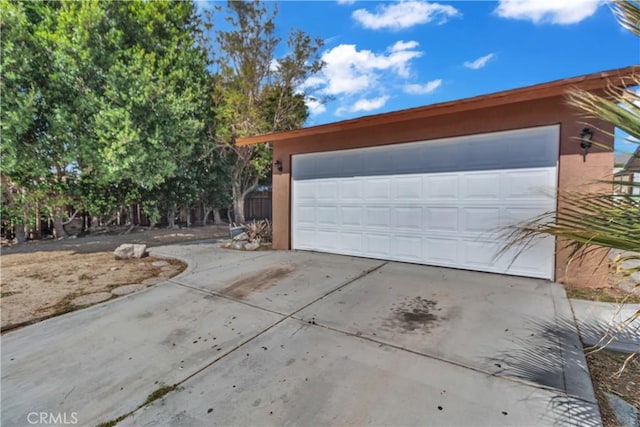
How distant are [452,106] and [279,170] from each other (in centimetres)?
416

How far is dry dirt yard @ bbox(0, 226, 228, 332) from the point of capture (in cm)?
380

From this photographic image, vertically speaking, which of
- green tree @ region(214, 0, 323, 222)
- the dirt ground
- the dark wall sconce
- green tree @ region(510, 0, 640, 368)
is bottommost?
the dirt ground

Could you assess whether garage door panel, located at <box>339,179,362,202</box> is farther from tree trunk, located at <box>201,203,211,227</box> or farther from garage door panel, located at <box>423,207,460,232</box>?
tree trunk, located at <box>201,203,211,227</box>

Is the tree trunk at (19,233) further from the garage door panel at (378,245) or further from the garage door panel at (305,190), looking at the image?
the garage door panel at (378,245)

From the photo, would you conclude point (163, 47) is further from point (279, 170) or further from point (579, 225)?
point (579, 225)

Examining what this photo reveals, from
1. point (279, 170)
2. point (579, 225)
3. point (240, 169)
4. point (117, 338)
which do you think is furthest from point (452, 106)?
point (240, 169)

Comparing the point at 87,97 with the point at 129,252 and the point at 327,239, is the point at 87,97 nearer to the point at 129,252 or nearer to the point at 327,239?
the point at 129,252

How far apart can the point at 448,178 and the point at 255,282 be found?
372 cm

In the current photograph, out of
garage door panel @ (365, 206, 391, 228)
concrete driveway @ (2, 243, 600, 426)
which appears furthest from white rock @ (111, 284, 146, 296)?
garage door panel @ (365, 206, 391, 228)

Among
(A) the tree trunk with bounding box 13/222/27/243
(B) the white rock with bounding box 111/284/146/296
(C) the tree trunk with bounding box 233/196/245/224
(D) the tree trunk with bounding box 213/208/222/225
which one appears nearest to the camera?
(B) the white rock with bounding box 111/284/146/296

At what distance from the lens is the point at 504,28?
588 cm

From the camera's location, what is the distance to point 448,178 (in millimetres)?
5160

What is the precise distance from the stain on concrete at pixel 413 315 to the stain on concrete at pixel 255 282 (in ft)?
6.38

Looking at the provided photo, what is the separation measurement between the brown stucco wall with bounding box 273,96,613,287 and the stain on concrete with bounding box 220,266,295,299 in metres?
2.95
